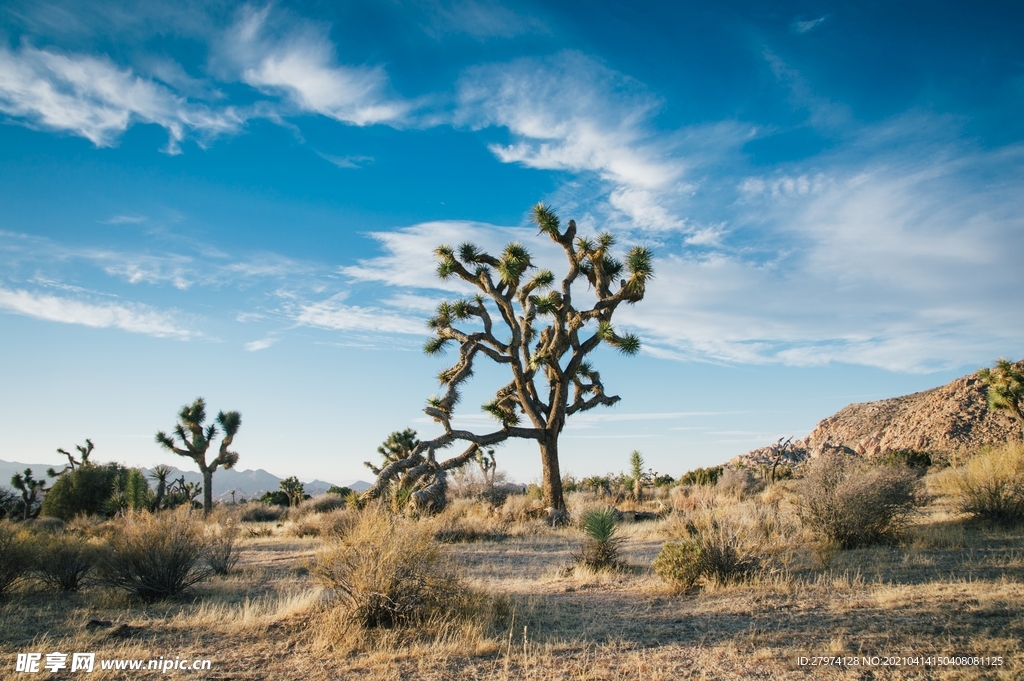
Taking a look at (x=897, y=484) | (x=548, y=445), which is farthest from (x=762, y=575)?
(x=548, y=445)

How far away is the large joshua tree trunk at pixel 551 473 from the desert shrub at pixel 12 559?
1117cm

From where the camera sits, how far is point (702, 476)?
80.4ft

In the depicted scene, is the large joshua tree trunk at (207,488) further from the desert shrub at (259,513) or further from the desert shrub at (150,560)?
the desert shrub at (150,560)

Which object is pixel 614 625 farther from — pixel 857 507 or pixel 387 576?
pixel 857 507

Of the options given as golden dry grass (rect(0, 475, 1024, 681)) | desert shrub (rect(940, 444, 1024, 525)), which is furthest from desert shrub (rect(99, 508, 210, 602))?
desert shrub (rect(940, 444, 1024, 525))

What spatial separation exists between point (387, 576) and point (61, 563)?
5558 millimetres

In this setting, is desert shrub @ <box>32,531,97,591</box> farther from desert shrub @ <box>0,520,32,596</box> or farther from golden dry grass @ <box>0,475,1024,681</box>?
golden dry grass @ <box>0,475,1024,681</box>

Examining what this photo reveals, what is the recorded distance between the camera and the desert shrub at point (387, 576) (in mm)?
5992

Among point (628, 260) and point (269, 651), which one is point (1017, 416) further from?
point (269, 651)

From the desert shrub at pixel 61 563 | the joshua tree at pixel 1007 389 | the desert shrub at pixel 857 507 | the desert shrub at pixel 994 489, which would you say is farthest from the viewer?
the joshua tree at pixel 1007 389

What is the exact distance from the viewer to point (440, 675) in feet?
15.9

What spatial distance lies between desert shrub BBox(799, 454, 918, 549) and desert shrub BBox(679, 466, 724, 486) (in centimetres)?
1375

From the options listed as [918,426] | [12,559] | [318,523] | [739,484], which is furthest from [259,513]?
[918,426]

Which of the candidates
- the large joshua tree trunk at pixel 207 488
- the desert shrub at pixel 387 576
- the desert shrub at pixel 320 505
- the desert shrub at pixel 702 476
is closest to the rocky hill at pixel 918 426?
the desert shrub at pixel 702 476
